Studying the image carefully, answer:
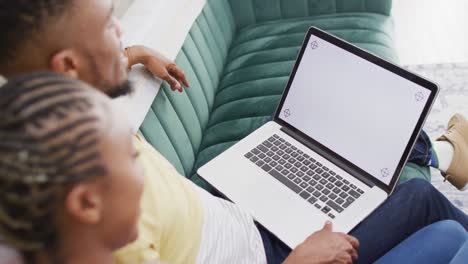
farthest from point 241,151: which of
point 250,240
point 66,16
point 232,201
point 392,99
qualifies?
point 66,16

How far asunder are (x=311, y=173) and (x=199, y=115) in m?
0.48

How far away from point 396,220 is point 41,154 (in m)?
0.84

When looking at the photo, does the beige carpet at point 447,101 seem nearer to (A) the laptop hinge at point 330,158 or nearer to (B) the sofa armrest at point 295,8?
(B) the sofa armrest at point 295,8

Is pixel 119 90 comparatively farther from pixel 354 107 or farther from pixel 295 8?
pixel 295 8

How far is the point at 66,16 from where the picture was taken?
2.08 ft

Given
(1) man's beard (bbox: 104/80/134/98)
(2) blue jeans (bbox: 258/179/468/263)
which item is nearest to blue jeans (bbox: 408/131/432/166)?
(2) blue jeans (bbox: 258/179/468/263)

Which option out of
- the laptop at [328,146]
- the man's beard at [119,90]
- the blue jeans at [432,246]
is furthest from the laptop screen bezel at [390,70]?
the man's beard at [119,90]

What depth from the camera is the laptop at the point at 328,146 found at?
1.00 meters

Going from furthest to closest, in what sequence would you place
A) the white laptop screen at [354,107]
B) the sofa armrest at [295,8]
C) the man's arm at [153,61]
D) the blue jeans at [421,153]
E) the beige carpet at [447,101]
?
the sofa armrest at [295,8]
the beige carpet at [447,101]
the blue jeans at [421,153]
the man's arm at [153,61]
the white laptop screen at [354,107]

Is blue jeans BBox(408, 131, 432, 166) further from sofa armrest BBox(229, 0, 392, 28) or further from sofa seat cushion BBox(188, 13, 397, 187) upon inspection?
sofa armrest BBox(229, 0, 392, 28)

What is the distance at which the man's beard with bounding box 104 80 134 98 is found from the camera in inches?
28.3

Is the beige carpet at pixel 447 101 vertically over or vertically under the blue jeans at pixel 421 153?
under

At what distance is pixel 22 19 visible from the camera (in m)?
0.60

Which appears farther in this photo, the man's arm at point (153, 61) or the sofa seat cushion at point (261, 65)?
the sofa seat cushion at point (261, 65)
